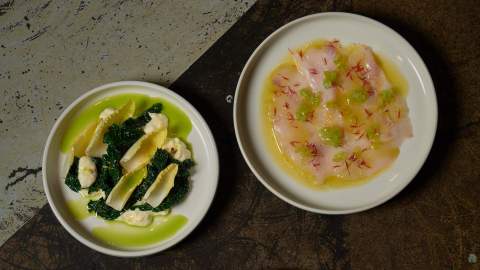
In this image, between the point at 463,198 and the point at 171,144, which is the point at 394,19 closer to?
the point at 463,198

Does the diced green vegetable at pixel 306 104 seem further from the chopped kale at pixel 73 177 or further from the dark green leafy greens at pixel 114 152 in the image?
the chopped kale at pixel 73 177

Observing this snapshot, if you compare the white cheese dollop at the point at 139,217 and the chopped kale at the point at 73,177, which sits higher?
the chopped kale at the point at 73,177

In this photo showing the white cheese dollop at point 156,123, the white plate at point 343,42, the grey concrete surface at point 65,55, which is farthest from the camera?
the grey concrete surface at point 65,55

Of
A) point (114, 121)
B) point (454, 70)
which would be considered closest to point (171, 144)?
point (114, 121)

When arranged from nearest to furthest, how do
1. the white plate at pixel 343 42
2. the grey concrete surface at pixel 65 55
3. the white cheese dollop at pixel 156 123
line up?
the white plate at pixel 343 42 < the white cheese dollop at pixel 156 123 < the grey concrete surface at pixel 65 55

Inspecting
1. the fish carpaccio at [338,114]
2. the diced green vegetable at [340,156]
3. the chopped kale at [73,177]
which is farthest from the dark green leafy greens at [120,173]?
the diced green vegetable at [340,156]

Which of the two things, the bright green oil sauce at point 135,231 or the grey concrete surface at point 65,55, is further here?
the grey concrete surface at point 65,55
